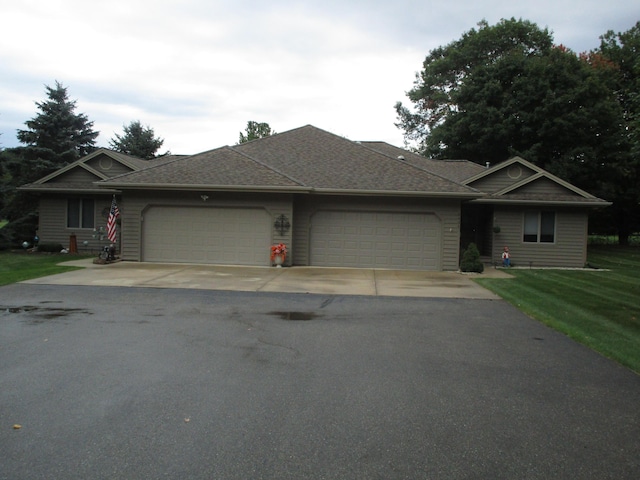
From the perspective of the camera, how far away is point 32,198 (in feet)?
73.2

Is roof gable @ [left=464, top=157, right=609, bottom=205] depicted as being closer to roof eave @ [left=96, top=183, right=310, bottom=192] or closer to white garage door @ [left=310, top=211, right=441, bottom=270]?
white garage door @ [left=310, top=211, right=441, bottom=270]

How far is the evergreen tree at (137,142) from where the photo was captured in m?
33.5

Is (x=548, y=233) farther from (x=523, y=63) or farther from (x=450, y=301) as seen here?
(x=523, y=63)

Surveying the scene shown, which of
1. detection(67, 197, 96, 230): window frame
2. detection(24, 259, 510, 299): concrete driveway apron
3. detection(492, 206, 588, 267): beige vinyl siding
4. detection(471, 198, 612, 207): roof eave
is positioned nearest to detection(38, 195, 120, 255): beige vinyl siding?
detection(67, 197, 96, 230): window frame

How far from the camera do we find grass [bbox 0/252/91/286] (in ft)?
41.2

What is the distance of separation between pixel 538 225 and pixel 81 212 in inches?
726

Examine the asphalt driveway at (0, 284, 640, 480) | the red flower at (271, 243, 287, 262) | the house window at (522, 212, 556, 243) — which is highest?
the house window at (522, 212, 556, 243)

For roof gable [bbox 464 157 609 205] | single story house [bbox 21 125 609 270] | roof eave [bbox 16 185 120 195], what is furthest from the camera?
roof eave [bbox 16 185 120 195]

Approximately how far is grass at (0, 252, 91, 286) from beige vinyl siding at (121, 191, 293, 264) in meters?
2.43

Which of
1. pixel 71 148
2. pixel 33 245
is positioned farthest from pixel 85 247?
pixel 71 148

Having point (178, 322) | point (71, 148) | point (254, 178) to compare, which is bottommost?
point (178, 322)

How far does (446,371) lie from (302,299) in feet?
17.0

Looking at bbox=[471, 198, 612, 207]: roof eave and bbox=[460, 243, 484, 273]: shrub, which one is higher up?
bbox=[471, 198, 612, 207]: roof eave

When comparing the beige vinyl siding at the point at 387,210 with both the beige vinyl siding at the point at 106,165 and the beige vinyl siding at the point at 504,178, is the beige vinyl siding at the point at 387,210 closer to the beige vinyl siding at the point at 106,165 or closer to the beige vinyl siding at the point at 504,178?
the beige vinyl siding at the point at 504,178
